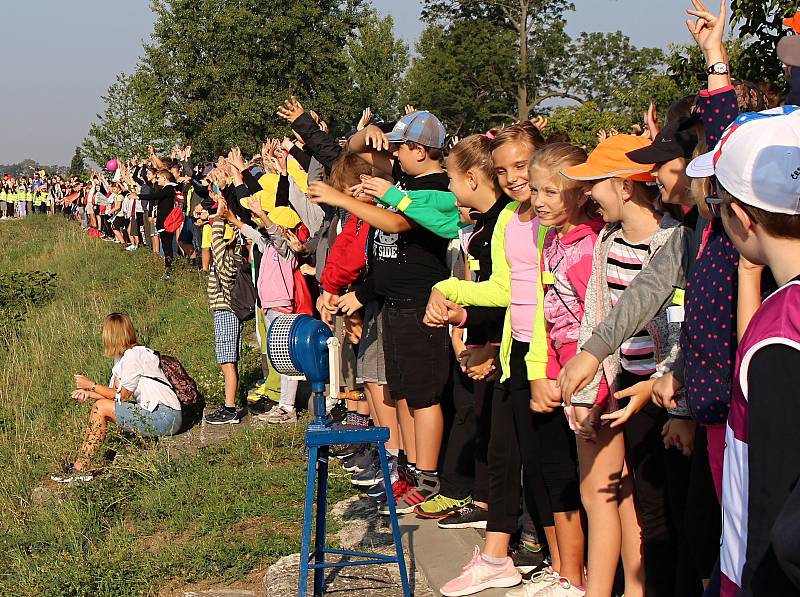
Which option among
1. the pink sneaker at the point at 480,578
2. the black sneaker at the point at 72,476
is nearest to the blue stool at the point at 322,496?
the pink sneaker at the point at 480,578

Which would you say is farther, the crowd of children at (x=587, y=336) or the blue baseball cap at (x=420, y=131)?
the blue baseball cap at (x=420, y=131)

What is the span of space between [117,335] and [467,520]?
381 centimetres

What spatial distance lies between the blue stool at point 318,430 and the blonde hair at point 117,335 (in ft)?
12.0

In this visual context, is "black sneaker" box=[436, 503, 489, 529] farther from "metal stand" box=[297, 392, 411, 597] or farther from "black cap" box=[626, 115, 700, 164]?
"black cap" box=[626, 115, 700, 164]

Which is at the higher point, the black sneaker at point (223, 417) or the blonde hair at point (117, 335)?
the blonde hair at point (117, 335)

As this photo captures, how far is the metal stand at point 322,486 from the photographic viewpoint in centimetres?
437

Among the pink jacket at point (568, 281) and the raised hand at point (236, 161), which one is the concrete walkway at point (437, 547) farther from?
the raised hand at point (236, 161)

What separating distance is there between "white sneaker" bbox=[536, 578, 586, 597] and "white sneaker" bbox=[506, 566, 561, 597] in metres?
0.02

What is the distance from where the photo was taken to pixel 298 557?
5.28 m

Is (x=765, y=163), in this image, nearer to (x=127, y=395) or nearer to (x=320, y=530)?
(x=320, y=530)

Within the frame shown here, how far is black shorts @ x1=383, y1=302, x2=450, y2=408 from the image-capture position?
573cm

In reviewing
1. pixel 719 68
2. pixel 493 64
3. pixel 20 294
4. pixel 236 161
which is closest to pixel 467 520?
pixel 719 68

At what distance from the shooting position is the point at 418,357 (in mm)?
5809

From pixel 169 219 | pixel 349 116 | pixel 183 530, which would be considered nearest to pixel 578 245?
pixel 183 530
